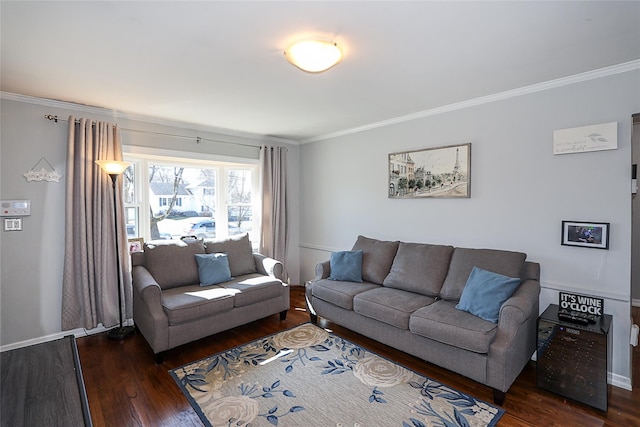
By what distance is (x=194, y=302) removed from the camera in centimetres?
289

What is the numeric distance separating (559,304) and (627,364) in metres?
0.58

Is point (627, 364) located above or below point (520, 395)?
above

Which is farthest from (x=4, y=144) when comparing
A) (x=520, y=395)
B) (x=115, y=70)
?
(x=520, y=395)

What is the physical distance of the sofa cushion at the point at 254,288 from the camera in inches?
127

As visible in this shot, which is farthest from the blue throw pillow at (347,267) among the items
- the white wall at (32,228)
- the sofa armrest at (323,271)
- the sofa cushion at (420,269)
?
the white wall at (32,228)

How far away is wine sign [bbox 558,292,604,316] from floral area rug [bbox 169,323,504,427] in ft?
3.45

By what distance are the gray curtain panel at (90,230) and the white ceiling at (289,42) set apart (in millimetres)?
399

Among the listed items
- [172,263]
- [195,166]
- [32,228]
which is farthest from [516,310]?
[32,228]

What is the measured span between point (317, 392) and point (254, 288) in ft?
4.35

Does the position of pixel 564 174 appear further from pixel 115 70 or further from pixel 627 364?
pixel 115 70

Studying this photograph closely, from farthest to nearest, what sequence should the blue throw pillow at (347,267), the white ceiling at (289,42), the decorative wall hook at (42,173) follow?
the blue throw pillow at (347,267), the decorative wall hook at (42,173), the white ceiling at (289,42)

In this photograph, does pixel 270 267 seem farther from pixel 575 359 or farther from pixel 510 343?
pixel 575 359

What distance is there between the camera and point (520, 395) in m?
2.29

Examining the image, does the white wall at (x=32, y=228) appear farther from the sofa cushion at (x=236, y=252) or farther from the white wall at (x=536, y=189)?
the white wall at (x=536, y=189)
